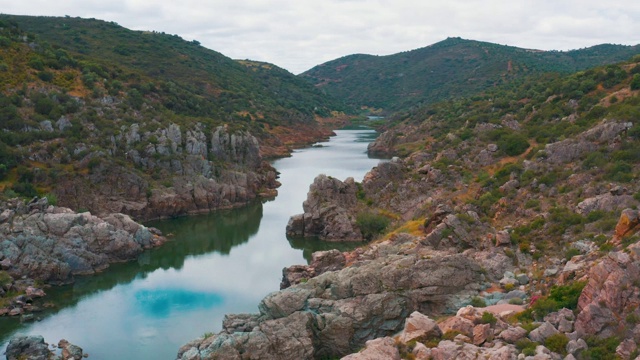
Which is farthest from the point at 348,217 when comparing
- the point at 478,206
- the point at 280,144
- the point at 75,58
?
the point at 280,144

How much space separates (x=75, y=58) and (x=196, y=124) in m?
20.9

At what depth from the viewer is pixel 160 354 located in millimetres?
30375

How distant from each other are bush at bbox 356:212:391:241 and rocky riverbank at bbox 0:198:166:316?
1875 cm

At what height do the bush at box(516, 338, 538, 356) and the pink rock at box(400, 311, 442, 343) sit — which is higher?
the bush at box(516, 338, 538, 356)

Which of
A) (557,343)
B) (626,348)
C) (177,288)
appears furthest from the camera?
(177,288)

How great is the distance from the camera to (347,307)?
27.8m

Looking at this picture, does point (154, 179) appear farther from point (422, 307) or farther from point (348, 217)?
point (422, 307)

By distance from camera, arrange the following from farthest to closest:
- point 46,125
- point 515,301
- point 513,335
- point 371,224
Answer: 1. point 46,125
2. point 371,224
3. point 515,301
4. point 513,335

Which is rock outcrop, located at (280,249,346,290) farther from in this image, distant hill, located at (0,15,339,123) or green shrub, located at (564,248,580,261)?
distant hill, located at (0,15,339,123)

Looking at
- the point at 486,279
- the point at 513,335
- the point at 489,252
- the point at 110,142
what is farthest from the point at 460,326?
the point at 110,142

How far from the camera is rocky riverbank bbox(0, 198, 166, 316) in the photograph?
38.8 metres

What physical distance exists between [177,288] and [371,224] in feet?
60.4

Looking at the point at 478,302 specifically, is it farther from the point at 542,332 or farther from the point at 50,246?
the point at 50,246

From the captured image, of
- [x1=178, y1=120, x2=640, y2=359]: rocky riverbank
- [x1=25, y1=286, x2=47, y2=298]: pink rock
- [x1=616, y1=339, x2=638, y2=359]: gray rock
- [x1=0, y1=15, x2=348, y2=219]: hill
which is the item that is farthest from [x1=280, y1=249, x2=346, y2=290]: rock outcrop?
[x1=0, y1=15, x2=348, y2=219]: hill
